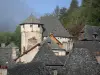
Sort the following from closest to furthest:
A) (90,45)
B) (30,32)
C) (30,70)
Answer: (30,70), (90,45), (30,32)

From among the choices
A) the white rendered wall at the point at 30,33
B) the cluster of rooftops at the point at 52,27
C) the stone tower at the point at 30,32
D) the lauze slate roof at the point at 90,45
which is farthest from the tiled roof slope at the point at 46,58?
the cluster of rooftops at the point at 52,27

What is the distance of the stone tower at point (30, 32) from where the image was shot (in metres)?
71.3

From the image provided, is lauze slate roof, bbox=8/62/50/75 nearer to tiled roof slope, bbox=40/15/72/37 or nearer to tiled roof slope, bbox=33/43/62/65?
tiled roof slope, bbox=33/43/62/65

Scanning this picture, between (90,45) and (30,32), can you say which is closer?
(90,45)

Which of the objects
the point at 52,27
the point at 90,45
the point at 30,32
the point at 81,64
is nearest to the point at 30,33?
the point at 30,32

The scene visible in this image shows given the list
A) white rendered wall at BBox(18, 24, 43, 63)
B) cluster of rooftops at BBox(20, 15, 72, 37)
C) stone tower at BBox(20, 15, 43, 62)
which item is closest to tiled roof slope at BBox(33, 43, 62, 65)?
stone tower at BBox(20, 15, 43, 62)

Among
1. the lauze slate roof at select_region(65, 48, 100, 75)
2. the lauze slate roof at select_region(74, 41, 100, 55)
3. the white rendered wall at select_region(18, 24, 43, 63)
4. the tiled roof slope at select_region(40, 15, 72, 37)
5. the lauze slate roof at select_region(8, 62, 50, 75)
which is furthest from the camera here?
the tiled roof slope at select_region(40, 15, 72, 37)

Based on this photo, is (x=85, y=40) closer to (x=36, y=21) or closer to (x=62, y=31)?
(x=36, y=21)

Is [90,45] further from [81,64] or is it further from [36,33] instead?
[81,64]

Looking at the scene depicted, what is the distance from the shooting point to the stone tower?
71.3 metres

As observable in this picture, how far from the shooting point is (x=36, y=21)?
7150cm

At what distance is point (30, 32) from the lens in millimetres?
72125

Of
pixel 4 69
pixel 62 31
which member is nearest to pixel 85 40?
pixel 62 31

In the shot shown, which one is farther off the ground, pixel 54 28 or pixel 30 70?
pixel 30 70
